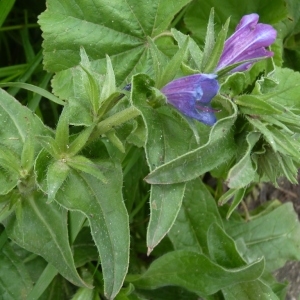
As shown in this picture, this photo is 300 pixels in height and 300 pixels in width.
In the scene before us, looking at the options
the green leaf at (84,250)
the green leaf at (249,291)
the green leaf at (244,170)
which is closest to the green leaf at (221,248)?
the green leaf at (249,291)

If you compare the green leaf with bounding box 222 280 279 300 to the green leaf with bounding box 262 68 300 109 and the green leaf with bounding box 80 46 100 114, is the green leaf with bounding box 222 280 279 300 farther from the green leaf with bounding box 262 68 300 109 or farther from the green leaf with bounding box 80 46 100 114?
the green leaf with bounding box 80 46 100 114

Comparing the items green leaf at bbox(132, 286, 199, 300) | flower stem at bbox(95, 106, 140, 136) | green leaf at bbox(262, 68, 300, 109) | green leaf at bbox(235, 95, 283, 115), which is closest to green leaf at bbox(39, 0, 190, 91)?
green leaf at bbox(262, 68, 300, 109)

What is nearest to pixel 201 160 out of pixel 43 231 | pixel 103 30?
pixel 43 231

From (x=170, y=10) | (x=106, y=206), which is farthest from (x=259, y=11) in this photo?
(x=106, y=206)

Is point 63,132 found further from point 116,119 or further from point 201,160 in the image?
point 201,160

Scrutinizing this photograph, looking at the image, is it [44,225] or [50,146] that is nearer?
[50,146]

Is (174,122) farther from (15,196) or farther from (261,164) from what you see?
(15,196)
